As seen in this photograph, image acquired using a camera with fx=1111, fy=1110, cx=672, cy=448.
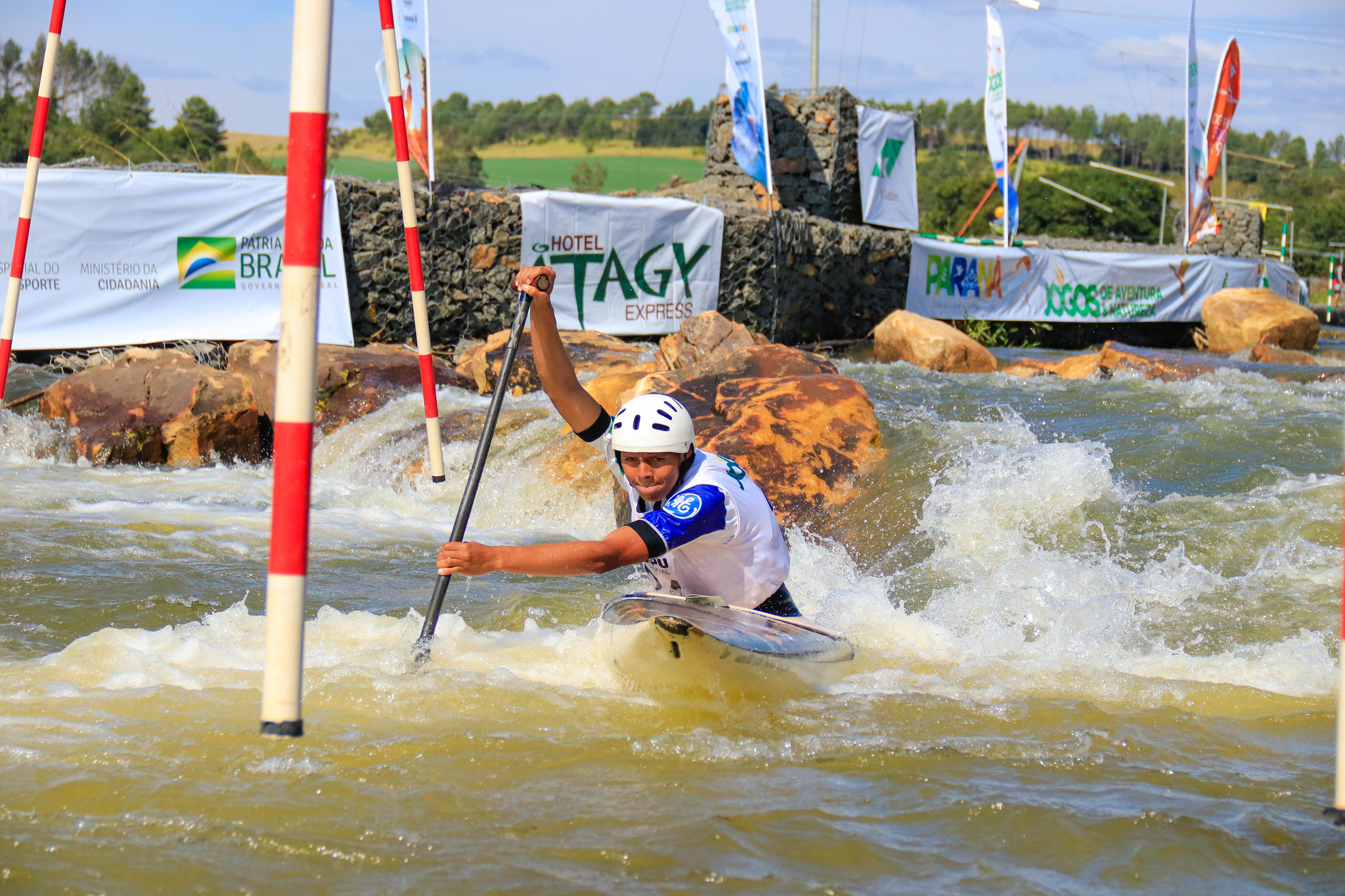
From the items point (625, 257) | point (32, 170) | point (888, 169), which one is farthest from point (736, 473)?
point (888, 169)

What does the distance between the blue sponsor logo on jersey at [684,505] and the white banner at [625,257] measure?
320 inches

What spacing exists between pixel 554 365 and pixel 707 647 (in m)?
1.19

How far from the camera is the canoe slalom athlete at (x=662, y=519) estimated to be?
3049 mm

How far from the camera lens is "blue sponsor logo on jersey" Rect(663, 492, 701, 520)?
3283 millimetres

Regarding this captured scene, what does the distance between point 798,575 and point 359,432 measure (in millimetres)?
4076

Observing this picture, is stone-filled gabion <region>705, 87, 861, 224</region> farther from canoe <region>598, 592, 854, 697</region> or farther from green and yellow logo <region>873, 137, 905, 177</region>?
canoe <region>598, 592, 854, 697</region>

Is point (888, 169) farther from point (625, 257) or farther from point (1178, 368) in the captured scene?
point (1178, 368)

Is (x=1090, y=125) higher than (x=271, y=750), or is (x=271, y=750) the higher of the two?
(x=1090, y=125)

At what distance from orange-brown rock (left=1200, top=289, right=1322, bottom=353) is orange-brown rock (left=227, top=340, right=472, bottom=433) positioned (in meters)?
12.0

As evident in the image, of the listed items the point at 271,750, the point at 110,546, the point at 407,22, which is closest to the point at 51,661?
the point at 271,750

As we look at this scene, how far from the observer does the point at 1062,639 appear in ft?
15.2

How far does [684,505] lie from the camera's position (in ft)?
10.8

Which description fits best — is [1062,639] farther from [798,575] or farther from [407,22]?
[407,22]

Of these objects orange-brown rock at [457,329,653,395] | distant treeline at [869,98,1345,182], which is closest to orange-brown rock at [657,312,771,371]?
orange-brown rock at [457,329,653,395]
